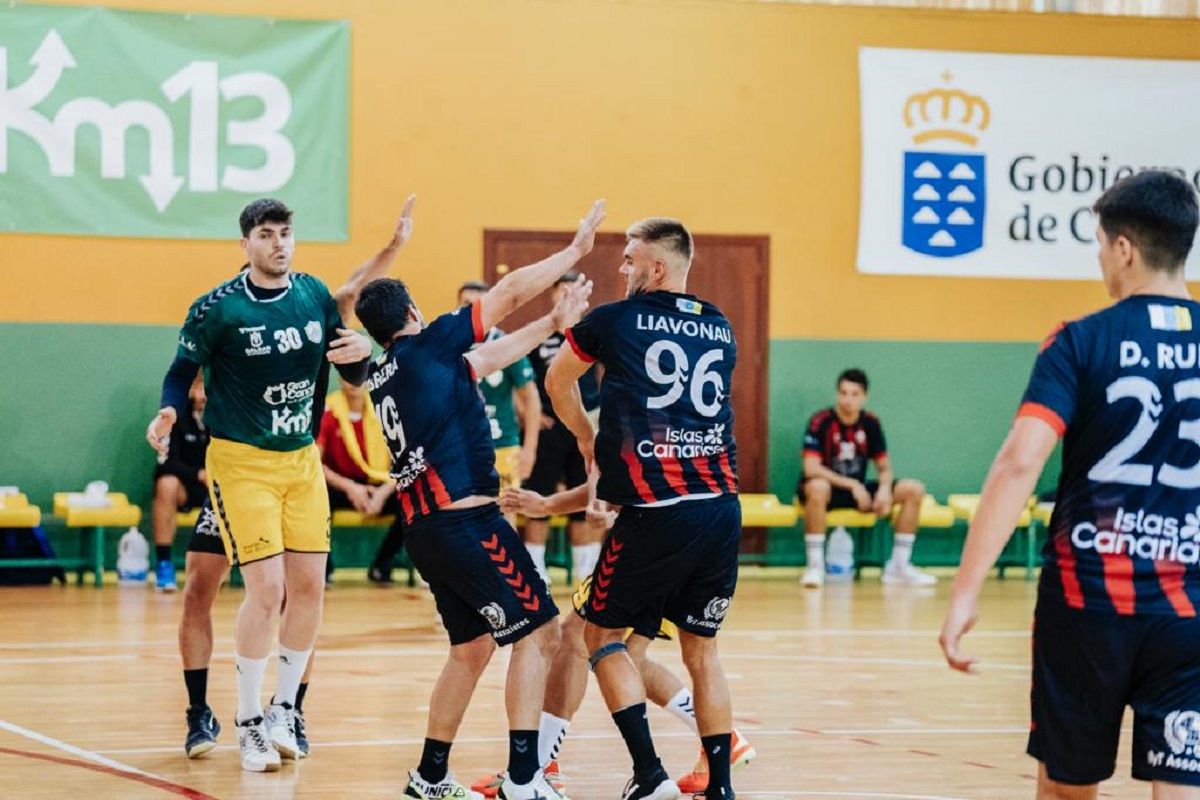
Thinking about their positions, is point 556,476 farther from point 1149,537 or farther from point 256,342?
point 1149,537

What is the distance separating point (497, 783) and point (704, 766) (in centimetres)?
76

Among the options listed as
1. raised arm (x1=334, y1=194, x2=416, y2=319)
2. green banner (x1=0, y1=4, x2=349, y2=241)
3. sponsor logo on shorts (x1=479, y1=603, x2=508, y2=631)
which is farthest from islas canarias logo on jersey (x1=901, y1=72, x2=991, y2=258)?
sponsor logo on shorts (x1=479, y1=603, x2=508, y2=631)

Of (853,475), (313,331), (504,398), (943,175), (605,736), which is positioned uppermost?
(943,175)

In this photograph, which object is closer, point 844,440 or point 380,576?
point 380,576

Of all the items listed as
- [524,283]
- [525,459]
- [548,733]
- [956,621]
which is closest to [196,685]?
[548,733]

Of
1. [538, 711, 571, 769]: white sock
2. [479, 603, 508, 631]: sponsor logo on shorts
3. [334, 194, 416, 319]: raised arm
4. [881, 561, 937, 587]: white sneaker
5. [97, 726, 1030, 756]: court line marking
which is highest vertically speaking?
[334, 194, 416, 319]: raised arm

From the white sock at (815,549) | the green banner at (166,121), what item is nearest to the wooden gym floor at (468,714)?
the white sock at (815,549)

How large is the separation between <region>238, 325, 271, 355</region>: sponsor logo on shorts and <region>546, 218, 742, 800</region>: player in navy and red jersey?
137 centimetres

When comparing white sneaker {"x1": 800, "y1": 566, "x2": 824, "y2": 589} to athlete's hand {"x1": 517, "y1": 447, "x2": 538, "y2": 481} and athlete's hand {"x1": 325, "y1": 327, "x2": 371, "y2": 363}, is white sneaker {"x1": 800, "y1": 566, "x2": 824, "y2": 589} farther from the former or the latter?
athlete's hand {"x1": 325, "y1": 327, "x2": 371, "y2": 363}

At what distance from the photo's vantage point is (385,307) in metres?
5.89

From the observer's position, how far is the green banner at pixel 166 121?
45.3 feet

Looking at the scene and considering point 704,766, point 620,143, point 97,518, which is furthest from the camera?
point 620,143

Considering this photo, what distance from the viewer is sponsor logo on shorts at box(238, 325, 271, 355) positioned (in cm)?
670

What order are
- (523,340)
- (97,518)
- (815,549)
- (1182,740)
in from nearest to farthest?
(1182,740), (523,340), (97,518), (815,549)
